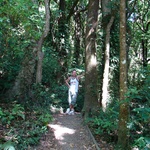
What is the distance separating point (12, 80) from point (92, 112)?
460 centimetres

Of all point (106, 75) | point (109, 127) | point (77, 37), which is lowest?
point (109, 127)

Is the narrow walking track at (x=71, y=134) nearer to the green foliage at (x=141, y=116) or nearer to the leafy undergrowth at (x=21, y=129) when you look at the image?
the leafy undergrowth at (x=21, y=129)

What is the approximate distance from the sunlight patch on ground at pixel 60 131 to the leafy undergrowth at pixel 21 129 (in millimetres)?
455

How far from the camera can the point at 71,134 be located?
8.33 meters

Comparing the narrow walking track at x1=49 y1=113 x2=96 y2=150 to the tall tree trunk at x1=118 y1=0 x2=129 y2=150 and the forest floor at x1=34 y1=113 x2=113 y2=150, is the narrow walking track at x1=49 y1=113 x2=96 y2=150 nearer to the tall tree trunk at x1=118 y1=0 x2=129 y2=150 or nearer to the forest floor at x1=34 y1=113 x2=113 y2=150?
the forest floor at x1=34 y1=113 x2=113 y2=150

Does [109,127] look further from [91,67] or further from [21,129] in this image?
[91,67]

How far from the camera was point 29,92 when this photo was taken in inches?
408

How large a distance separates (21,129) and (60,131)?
5.82ft

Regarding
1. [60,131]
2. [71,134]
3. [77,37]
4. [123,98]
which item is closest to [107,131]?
[71,134]

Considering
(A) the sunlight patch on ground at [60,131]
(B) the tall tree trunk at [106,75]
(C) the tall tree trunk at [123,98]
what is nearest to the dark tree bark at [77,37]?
(B) the tall tree trunk at [106,75]

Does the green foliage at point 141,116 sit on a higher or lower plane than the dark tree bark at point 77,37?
lower

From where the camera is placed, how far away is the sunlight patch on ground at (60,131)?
804cm

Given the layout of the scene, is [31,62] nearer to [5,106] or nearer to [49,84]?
[5,106]

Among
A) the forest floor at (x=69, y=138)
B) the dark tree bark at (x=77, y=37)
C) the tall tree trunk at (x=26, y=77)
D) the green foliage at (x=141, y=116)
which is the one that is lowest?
the forest floor at (x=69, y=138)
